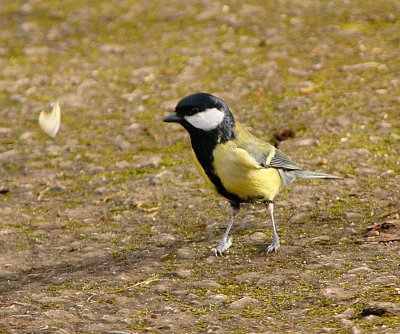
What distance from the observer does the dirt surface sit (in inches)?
166

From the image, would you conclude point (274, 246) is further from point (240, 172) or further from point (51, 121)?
point (51, 121)

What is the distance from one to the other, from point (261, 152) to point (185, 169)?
4.67ft

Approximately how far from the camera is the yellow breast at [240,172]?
16.1 feet

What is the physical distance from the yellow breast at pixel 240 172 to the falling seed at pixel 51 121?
252 centimetres

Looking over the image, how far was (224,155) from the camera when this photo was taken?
4.94 m

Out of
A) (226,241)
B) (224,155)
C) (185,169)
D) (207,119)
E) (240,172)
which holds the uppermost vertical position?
(207,119)

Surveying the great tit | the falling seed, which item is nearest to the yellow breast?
the great tit

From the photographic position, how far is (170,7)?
379 inches

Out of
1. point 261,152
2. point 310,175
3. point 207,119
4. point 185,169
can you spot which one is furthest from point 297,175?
point 185,169

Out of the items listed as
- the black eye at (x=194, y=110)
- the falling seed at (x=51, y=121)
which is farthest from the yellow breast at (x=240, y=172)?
the falling seed at (x=51, y=121)

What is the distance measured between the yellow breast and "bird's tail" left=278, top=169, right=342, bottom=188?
0.37 metres

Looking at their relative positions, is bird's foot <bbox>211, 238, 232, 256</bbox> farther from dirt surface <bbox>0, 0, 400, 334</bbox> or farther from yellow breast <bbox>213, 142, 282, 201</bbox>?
yellow breast <bbox>213, 142, 282, 201</bbox>

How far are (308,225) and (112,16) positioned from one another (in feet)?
16.7

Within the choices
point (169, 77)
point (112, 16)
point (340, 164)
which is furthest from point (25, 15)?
point (340, 164)
